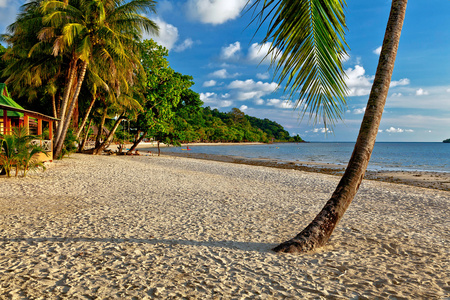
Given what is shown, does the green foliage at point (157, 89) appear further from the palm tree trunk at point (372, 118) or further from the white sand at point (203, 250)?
the palm tree trunk at point (372, 118)

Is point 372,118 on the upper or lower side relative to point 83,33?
lower

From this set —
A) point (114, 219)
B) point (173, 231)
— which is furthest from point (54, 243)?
point (173, 231)

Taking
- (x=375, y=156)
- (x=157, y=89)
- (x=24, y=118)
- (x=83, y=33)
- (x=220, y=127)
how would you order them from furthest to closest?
1. (x=220, y=127)
2. (x=375, y=156)
3. (x=157, y=89)
4. (x=83, y=33)
5. (x=24, y=118)

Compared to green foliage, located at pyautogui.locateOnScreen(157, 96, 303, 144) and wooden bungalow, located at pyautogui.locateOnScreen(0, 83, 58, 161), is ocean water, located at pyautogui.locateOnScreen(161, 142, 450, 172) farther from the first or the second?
wooden bungalow, located at pyautogui.locateOnScreen(0, 83, 58, 161)

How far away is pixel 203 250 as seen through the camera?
3676 millimetres

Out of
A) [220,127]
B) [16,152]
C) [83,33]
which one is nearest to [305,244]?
[16,152]

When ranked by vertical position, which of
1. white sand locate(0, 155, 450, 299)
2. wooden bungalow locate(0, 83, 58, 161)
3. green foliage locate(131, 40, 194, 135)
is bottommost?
white sand locate(0, 155, 450, 299)

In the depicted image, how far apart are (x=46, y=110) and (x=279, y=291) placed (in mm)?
22744

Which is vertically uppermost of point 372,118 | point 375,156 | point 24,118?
point 24,118

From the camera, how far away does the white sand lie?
2695 mm

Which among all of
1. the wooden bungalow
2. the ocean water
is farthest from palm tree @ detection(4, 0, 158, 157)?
the ocean water

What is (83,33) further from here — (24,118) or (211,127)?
(211,127)

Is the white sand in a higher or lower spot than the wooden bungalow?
lower

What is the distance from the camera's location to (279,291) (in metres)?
2.66
